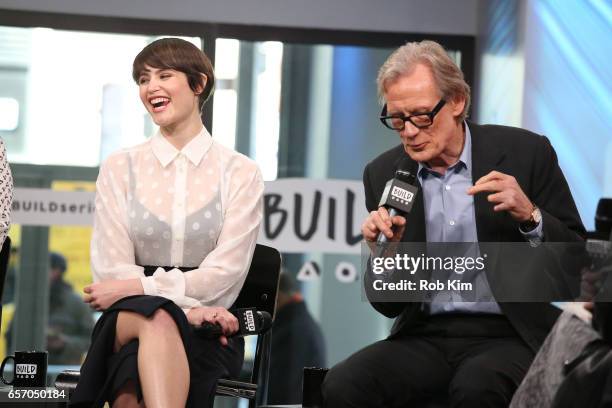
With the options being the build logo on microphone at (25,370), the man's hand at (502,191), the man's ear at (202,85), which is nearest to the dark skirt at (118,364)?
the build logo on microphone at (25,370)

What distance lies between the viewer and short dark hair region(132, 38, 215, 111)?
3.54 metres

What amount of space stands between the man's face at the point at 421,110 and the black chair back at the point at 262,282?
0.99 meters

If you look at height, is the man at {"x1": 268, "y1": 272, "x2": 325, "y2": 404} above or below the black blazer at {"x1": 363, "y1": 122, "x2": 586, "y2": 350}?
below

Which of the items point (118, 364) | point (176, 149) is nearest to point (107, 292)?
point (118, 364)

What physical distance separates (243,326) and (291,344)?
3060mm

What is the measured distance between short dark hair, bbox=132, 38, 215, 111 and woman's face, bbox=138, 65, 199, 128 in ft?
0.06

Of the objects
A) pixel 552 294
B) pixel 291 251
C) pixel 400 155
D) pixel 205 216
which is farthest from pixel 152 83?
pixel 291 251

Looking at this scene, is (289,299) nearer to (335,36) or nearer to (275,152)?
(275,152)

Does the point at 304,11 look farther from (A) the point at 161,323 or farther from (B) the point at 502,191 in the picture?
(B) the point at 502,191

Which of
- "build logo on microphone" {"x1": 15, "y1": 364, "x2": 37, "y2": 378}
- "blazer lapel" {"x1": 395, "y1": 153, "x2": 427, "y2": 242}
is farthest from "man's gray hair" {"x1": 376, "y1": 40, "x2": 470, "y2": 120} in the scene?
"build logo on microphone" {"x1": 15, "y1": 364, "x2": 37, "y2": 378}

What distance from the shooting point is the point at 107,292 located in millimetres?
3256

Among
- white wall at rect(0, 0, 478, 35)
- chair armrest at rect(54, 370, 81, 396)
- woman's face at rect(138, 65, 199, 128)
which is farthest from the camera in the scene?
white wall at rect(0, 0, 478, 35)

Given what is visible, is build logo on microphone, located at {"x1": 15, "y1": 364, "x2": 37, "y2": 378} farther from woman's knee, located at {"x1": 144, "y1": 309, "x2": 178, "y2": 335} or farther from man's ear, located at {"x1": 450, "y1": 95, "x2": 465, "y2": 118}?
man's ear, located at {"x1": 450, "y1": 95, "x2": 465, "y2": 118}

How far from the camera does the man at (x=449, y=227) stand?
2.63 m
